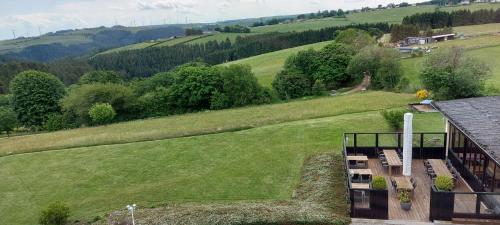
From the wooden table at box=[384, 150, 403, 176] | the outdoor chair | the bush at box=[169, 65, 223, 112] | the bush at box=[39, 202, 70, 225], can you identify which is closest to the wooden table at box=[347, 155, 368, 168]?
the outdoor chair

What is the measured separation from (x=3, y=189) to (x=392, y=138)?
23.2m

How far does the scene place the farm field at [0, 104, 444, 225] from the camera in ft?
62.2

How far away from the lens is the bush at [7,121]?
176ft

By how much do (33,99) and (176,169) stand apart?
46711 millimetres

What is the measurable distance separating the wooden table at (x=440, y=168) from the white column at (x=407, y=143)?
3.72 feet

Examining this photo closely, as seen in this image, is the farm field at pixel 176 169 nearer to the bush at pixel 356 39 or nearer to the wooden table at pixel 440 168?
the wooden table at pixel 440 168

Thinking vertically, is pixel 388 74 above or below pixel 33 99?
above

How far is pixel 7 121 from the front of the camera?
54000 millimetres

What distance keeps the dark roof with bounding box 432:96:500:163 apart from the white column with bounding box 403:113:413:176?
1823mm

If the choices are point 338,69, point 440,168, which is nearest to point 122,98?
point 338,69

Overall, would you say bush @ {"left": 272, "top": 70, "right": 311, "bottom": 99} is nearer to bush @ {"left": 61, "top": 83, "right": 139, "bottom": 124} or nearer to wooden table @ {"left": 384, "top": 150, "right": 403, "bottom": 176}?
bush @ {"left": 61, "top": 83, "right": 139, "bottom": 124}

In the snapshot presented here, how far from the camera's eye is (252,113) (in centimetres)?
3781

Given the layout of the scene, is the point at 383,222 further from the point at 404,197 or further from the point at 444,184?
the point at 444,184

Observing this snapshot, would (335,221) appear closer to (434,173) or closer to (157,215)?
(434,173)
